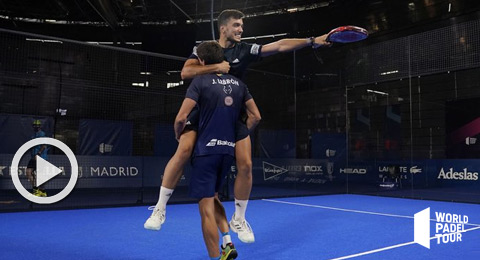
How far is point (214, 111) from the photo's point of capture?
284 cm

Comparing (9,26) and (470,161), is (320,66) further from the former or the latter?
(9,26)

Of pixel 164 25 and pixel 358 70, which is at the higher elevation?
pixel 164 25

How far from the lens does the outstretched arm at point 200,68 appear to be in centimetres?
296

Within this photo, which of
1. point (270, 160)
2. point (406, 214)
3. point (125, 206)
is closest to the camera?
point (406, 214)

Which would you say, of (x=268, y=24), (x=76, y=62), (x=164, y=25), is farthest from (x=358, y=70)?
(x=164, y=25)

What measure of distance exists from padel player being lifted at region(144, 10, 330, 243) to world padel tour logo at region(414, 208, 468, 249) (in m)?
2.17

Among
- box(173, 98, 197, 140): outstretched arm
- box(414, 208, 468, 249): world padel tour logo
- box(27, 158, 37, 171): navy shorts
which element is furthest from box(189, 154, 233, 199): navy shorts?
box(27, 158, 37, 171): navy shorts

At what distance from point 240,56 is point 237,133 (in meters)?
0.67

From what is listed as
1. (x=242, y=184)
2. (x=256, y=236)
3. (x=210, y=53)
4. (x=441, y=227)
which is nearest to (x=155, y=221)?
(x=242, y=184)

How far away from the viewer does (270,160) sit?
412 inches

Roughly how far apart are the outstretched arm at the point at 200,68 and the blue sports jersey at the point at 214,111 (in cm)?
7

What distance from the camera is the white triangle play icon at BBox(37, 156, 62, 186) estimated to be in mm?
Answer: 7500

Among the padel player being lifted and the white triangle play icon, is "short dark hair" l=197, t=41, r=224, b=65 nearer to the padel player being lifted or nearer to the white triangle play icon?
the padel player being lifted

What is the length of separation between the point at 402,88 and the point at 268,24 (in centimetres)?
790
